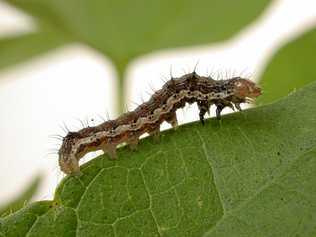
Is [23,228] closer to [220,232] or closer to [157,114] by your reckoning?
[220,232]

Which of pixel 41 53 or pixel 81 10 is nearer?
pixel 81 10

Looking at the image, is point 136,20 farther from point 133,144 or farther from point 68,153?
point 133,144

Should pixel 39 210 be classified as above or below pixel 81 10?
below

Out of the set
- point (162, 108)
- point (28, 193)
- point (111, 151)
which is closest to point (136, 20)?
point (162, 108)

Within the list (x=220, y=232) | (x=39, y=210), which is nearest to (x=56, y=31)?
(x=39, y=210)

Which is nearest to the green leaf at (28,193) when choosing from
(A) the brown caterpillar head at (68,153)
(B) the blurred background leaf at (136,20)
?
(A) the brown caterpillar head at (68,153)

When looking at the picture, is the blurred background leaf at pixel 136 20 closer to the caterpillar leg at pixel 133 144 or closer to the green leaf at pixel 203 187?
the caterpillar leg at pixel 133 144
